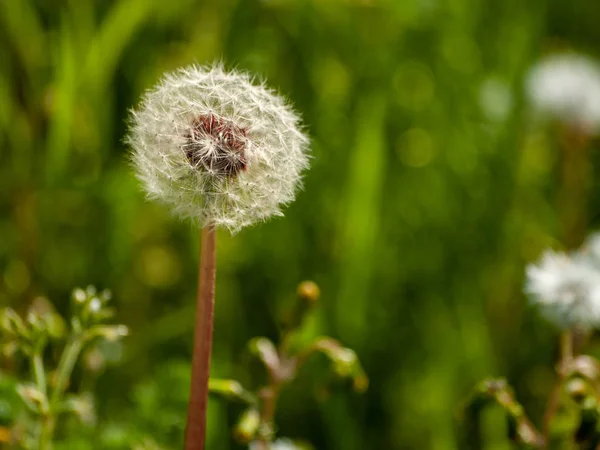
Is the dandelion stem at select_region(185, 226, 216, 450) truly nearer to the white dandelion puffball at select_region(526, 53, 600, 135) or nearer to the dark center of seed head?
the dark center of seed head

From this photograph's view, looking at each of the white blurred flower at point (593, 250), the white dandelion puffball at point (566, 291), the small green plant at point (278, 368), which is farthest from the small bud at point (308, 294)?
the white blurred flower at point (593, 250)

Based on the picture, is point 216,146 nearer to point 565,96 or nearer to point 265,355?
point 265,355

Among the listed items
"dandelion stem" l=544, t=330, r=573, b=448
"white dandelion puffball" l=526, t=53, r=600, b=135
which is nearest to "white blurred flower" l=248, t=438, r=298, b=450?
"dandelion stem" l=544, t=330, r=573, b=448

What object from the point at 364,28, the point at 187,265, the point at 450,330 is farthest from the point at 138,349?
Result: the point at 364,28

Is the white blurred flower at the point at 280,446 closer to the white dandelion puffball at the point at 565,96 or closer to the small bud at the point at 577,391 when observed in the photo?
the small bud at the point at 577,391

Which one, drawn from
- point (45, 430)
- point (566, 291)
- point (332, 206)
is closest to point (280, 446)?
point (45, 430)

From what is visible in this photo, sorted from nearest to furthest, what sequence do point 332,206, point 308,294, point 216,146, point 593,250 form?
point 216,146 → point 308,294 → point 593,250 → point 332,206
